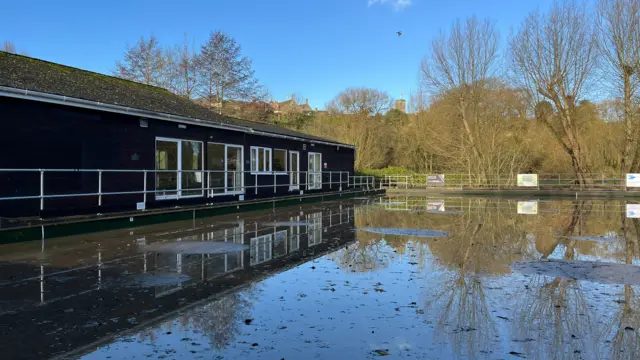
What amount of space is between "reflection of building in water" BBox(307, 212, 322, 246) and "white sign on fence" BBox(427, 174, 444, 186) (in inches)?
926

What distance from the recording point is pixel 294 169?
928 inches

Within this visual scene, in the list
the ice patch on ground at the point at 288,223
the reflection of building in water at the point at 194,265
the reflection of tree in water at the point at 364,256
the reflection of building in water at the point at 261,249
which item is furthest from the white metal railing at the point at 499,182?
the reflection of building in water at the point at 194,265

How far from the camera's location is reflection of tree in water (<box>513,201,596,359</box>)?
13.5 feet

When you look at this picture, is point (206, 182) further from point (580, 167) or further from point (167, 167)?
point (580, 167)

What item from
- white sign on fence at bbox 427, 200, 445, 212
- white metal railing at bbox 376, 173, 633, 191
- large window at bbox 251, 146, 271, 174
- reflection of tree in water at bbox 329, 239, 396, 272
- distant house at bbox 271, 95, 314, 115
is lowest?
reflection of tree in water at bbox 329, 239, 396, 272

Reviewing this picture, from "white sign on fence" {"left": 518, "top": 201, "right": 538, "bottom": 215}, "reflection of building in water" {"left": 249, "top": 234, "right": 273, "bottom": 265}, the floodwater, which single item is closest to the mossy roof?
the floodwater

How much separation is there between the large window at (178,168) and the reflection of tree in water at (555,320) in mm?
10521

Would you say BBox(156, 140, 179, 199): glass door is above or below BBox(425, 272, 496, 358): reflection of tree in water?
above

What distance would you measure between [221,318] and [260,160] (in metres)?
15.7

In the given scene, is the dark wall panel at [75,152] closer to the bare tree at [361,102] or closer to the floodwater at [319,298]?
the floodwater at [319,298]

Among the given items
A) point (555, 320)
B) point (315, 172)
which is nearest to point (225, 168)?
point (315, 172)

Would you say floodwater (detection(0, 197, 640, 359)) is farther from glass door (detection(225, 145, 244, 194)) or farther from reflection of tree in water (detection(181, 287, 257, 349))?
glass door (detection(225, 145, 244, 194))

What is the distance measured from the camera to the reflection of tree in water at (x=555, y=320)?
4117 millimetres

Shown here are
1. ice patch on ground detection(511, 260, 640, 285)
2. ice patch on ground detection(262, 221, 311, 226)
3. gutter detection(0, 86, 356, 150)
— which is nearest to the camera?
ice patch on ground detection(511, 260, 640, 285)
